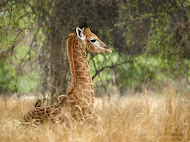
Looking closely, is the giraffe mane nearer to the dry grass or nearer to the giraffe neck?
the giraffe neck

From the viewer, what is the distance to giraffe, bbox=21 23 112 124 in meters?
4.83

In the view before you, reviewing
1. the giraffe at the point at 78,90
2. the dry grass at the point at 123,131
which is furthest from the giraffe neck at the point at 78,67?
the dry grass at the point at 123,131

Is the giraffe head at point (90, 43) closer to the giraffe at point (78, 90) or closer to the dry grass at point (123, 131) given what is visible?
the giraffe at point (78, 90)

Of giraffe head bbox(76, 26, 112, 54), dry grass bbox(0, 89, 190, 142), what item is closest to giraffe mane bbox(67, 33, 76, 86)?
giraffe head bbox(76, 26, 112, 54)

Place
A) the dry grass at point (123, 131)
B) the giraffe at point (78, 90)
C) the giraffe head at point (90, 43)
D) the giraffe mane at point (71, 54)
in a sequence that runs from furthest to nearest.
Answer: the giraffe head at point (90, 43), the giraffe mane at point (71, 54), the giraffe at point (78, 90), the dry grass at point (123, 131)

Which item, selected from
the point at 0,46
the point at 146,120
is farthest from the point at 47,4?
the point at 146,120

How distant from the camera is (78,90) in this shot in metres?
4.92

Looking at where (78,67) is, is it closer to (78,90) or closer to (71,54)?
(71,54)

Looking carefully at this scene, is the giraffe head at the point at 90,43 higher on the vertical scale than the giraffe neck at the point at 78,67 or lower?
higher

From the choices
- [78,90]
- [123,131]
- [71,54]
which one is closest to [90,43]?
[71,54]

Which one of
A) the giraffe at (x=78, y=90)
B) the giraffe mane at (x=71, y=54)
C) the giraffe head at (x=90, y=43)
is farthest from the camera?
the giraffe head at (x=90, y=43)

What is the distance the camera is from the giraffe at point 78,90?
15.8 ft

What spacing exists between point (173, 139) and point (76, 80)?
1423mm

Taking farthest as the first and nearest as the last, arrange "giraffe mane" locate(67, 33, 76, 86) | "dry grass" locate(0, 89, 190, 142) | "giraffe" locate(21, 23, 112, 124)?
1. "giraffe mane" locate(67, 33, 76, 86)
2. "giraffe" locate(21, 23, 112, 124)
3. "dry grass" locate(0, 89, 190, 142)
